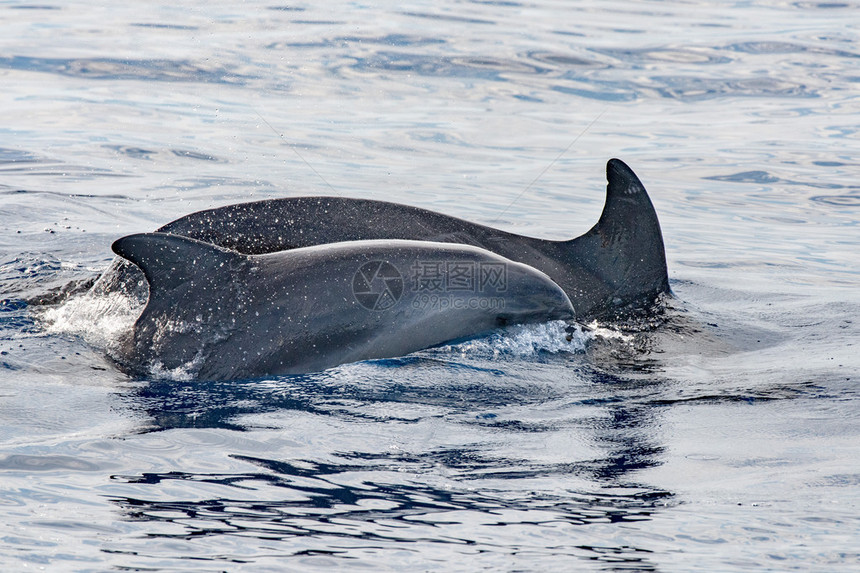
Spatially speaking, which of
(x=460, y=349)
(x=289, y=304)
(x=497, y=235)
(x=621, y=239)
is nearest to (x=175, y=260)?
(x=289, y=304)

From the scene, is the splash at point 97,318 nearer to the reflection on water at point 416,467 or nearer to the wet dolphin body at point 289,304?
the wet dolphin body at point 289,304

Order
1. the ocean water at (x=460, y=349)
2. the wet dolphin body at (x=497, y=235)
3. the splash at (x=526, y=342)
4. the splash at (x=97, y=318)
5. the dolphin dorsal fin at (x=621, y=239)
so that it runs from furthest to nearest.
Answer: the dolphin dorsal fin at (x=621, y=239) < the wet dolphin body at (x=497, y=235) < the splash at (x=97, y=318) < the splash at (x=526, y=342) < the ocean water at (x=460, y=349)

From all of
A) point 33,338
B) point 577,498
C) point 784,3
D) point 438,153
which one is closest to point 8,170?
point 438,153

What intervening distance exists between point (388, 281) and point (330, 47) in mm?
20393

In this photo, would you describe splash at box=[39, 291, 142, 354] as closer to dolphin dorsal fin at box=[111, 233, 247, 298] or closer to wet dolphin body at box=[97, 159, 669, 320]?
wet dolphin body at box=[97, 159, 669, 320]

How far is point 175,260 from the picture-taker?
7.46 metres

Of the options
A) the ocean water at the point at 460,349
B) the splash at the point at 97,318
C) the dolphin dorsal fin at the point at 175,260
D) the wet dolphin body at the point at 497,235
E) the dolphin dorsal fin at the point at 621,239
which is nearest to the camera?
the ocean water at the point at 460,349

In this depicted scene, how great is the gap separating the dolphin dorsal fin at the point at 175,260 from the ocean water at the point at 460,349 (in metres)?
0.78

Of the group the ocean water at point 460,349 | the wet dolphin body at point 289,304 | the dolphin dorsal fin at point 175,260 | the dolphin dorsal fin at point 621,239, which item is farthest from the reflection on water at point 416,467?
the dolphin dorsal fin at point 621,239

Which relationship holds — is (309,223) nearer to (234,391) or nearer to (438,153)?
(234,391)

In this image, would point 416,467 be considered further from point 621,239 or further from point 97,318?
point 621,239

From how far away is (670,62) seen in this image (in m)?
26.7

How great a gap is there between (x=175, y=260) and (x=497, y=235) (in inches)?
123

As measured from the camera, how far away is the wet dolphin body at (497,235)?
8703 mm
